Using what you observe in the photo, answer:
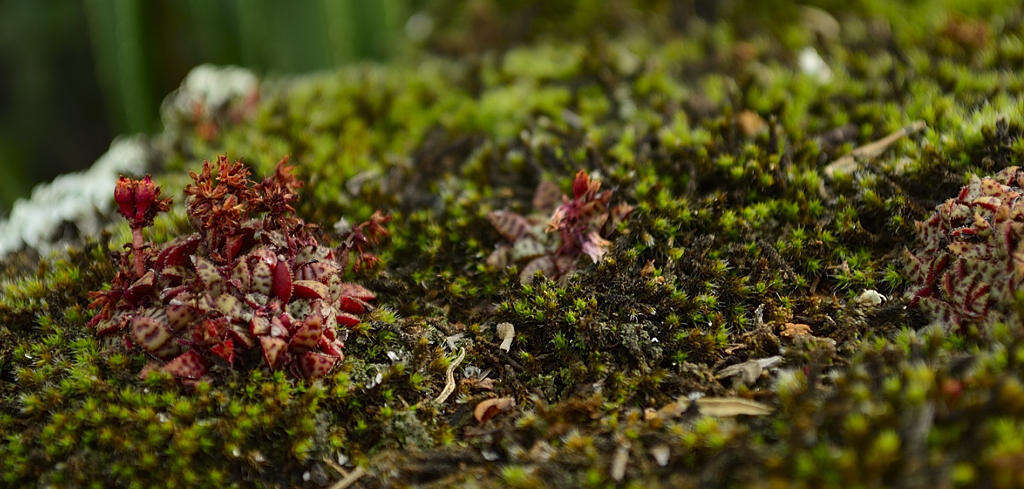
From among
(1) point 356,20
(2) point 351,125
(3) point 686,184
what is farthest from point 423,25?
(3) point 686,184

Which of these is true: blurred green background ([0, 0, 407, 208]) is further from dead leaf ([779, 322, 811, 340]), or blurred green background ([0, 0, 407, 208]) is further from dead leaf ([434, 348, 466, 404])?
dead leaf ([779, 322, 811, 340])

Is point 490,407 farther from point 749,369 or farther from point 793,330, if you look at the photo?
point 793,330

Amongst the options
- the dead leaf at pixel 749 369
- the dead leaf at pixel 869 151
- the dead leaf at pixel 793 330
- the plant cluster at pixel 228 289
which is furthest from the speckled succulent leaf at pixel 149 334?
the dead leaf at pixel 869 151

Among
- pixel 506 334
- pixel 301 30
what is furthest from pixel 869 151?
pixel 301 30

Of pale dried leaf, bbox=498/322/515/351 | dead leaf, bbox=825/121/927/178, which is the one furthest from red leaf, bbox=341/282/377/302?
dead leaf, bbox=825/121/927/178

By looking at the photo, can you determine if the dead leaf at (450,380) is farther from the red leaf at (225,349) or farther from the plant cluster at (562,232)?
the red leaf at (225,349)
